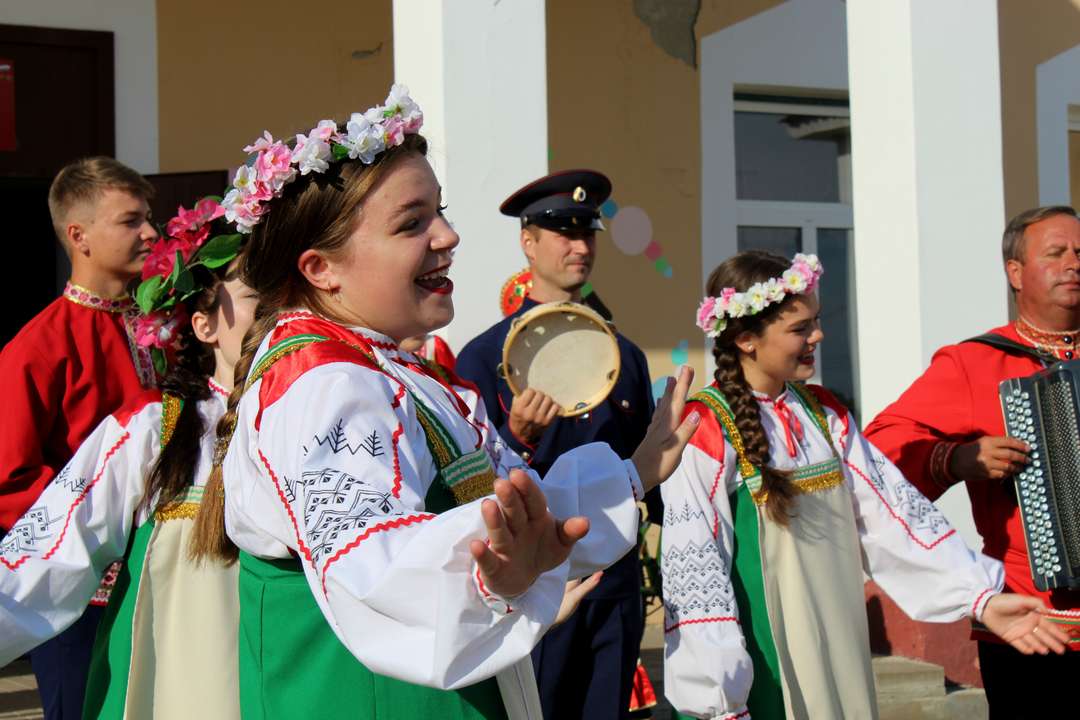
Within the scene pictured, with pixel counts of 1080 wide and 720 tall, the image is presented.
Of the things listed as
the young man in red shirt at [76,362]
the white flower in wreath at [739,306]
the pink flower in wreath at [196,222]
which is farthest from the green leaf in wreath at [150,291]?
the white flower in wreath at [739,306]

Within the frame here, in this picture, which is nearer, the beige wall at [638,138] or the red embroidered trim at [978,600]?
the red embroidered trim at [978,600]

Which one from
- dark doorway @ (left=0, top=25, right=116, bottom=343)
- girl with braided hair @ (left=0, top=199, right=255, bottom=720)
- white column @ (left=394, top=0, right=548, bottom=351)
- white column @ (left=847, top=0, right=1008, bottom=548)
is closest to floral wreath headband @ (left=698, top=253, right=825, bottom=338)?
white column @ (left=394, top=0, right=548, bottom=351)

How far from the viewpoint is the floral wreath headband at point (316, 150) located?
208 cm

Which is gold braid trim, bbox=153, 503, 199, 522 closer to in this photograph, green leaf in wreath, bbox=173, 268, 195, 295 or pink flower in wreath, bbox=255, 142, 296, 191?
green leaf in wreath, bbox=173, 268, 195, 295

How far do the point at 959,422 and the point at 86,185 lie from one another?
2.79m

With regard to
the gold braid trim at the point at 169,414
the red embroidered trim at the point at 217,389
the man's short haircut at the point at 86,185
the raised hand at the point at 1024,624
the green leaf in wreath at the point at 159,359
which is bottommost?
the raised hand at the point at 1024,624

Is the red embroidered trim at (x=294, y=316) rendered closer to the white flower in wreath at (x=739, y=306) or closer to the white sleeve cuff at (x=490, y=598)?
the white sleeve cuff at (x=490, y=598)

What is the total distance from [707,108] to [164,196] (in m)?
3.08

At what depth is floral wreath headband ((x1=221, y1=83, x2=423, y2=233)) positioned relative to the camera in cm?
208

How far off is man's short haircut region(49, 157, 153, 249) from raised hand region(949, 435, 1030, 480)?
2636mm

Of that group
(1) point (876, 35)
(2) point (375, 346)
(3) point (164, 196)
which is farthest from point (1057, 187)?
(2) point (375, 346)

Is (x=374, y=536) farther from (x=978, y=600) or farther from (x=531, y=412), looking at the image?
(x=978, y=600)

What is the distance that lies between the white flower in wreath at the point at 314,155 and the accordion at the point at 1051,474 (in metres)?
2.30

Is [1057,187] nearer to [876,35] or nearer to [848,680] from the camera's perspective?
[876,35]
